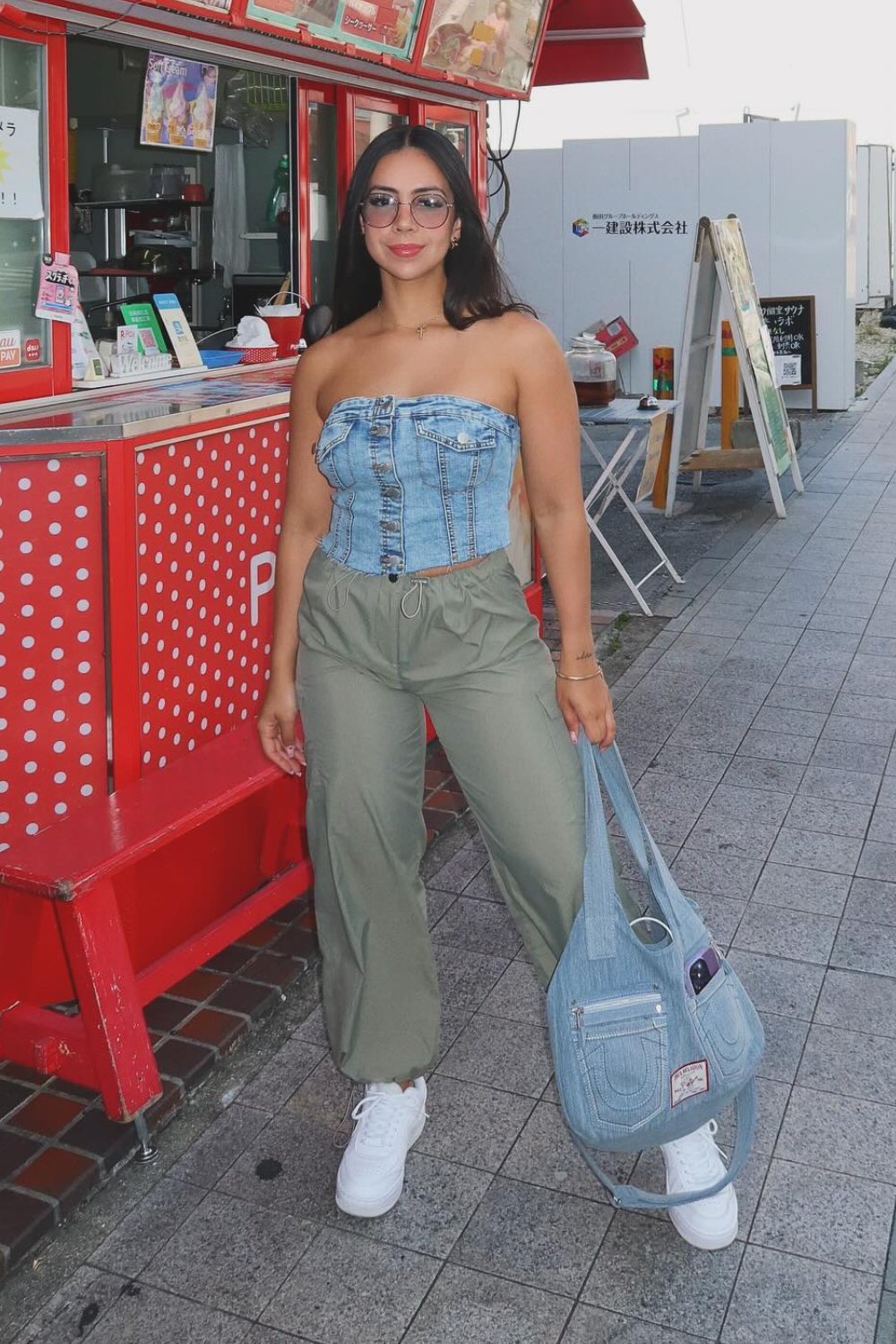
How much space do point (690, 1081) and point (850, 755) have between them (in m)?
3.02

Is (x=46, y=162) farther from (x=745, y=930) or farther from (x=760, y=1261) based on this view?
(x=760, y=1261)

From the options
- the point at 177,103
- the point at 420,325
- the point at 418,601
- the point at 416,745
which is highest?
the point at 177,103

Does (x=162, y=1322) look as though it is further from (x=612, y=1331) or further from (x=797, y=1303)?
(x=797, y=1303)

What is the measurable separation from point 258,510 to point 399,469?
1.67 m

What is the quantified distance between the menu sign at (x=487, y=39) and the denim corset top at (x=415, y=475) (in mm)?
3800

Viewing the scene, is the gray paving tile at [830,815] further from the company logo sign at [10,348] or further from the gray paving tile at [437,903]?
the company logo sign at [10,348]

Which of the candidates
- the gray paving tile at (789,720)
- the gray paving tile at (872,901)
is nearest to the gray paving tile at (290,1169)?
the gray paving tile at (872,901)

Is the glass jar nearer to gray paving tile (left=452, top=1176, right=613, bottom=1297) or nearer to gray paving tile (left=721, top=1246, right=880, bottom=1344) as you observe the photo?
gray paving tile (left=452, top=1176, right=613, bottom=1297)

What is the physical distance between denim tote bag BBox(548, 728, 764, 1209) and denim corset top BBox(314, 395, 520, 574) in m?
0.54

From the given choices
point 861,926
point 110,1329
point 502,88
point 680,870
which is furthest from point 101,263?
point 110,1329

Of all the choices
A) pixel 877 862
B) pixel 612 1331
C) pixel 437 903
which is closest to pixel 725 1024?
pixel 612 1331

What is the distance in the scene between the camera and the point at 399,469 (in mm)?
2498

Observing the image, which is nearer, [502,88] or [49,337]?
[49,337]

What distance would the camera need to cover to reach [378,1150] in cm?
286
